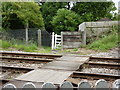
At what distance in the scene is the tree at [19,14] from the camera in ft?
42.4

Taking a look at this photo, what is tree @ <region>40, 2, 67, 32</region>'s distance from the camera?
67.1 ft

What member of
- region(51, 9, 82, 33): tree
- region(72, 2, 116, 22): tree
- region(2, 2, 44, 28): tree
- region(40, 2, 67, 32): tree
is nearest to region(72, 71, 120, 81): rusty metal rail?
region(2, 2, 44, 28): tree

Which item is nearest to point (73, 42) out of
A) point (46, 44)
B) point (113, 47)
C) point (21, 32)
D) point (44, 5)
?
point (113, 47)

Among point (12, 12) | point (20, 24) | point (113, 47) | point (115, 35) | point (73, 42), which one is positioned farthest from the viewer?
point (20, 24)

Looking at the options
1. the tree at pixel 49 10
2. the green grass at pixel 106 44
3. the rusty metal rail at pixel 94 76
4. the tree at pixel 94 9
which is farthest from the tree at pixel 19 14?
the rusty metal rail at pixel 94 76

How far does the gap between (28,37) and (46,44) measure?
1527 millimetres

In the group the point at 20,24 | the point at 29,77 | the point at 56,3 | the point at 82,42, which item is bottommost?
the point at 29,77

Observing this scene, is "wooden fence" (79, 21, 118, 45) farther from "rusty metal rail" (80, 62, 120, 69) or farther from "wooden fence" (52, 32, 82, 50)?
"rusty metal rail" (80, 62, 120, 69)

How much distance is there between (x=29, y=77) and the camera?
3086mm

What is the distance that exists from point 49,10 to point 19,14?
28.9ft

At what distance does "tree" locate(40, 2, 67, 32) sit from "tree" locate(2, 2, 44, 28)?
6.52m

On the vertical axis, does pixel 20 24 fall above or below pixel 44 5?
below

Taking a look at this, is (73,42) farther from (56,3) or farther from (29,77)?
(56,3)

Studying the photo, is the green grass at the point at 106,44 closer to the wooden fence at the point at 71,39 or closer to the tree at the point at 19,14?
the wooden fence at the point at 71,39
